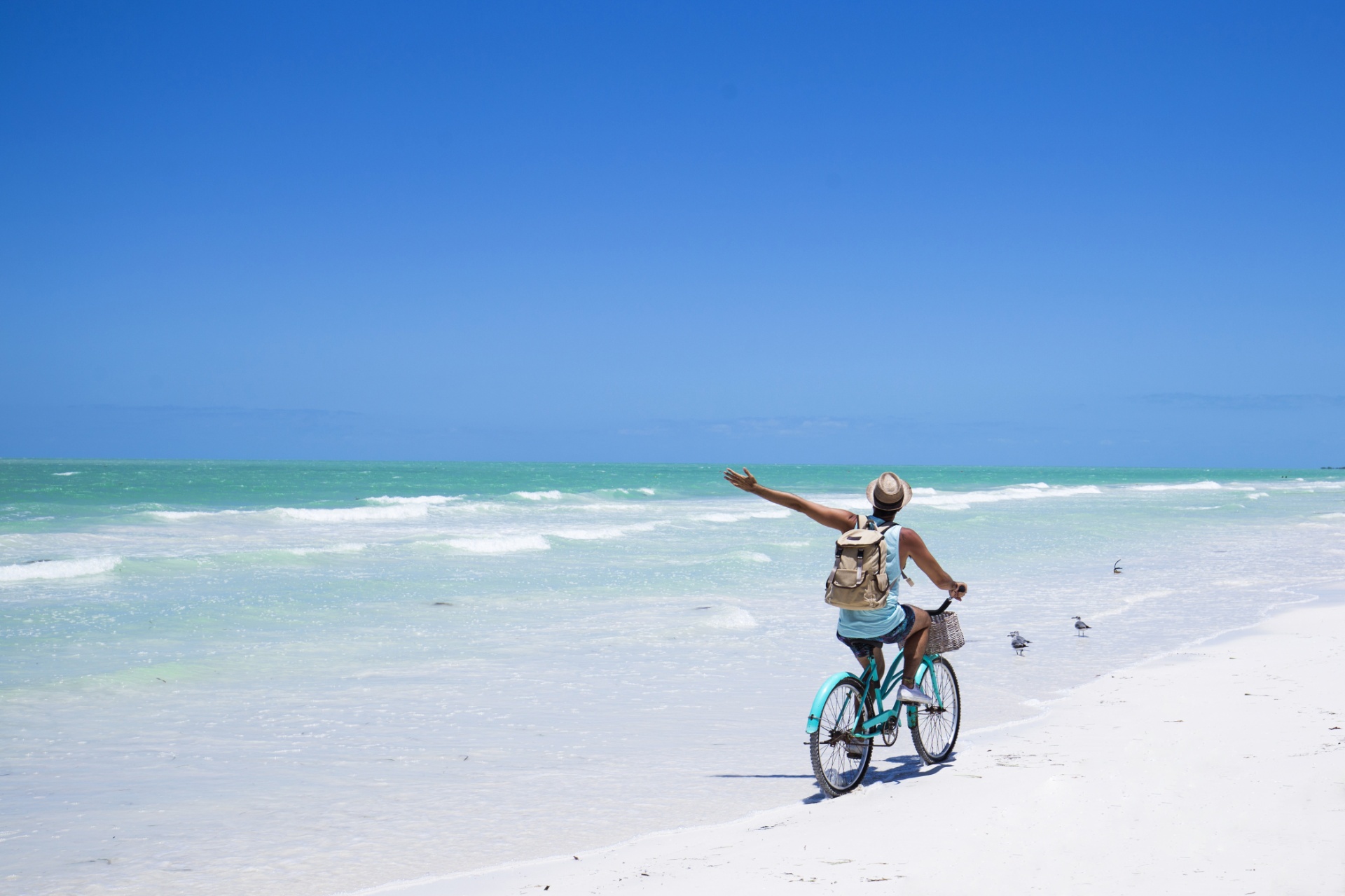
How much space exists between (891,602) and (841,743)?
805 mm

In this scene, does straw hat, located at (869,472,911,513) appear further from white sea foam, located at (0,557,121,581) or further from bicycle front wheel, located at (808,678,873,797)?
white sea foam, located at (0,557,121,581)

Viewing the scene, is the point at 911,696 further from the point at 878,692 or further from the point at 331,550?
the point at 331,550

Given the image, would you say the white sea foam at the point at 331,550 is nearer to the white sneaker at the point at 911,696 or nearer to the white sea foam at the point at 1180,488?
the white sneaker at the point at 911,696

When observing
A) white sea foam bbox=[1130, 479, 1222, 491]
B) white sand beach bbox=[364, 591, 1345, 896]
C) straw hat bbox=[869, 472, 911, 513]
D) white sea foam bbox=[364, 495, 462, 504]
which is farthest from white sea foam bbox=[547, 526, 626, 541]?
white sea foam bbox=[1130, 479, 1222, 491]

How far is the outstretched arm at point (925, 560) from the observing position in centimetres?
Result: 507

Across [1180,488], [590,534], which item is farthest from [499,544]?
[1180,488]

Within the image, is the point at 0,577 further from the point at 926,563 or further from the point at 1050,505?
the point at 1050,505

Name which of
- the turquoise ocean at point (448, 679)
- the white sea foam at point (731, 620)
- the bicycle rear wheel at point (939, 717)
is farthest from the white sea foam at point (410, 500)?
the bicycle rear wheel at point (939, 717)

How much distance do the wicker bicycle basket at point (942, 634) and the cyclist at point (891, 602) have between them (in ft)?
0.16

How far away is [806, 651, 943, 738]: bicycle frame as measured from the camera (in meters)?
4.95

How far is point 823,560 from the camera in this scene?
1861cm

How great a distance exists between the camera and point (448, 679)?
8578mm

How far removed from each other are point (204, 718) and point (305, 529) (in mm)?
21561

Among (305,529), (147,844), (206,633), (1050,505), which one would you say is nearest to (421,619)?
(206,633)
